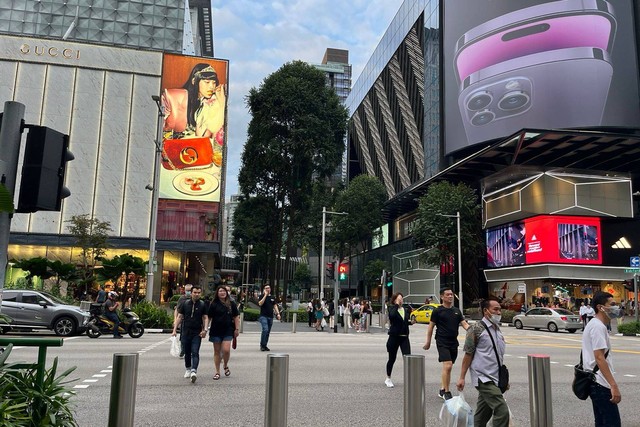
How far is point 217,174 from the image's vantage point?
47.2 metres

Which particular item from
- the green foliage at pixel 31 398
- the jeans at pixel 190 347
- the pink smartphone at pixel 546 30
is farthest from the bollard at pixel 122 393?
the pink smartphone at pixel 546 30

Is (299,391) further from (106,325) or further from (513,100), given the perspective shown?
(513,100)

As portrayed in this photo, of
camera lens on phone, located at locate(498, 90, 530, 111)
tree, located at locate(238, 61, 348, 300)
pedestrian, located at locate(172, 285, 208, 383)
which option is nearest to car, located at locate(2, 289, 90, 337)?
pedestrian, located at locate(172, 285, 208, 383)

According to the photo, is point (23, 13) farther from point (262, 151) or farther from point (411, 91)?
point (411, 91)

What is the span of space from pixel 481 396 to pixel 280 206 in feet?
119

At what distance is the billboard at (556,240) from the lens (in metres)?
40.3

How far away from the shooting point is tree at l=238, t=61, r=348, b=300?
37.7 metres

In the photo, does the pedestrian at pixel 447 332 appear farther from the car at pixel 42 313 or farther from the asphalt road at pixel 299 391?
the car at pixel 42 313

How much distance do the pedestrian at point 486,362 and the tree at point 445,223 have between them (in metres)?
37.4

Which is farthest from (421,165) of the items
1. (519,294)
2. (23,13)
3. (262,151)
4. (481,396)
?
(481,396)

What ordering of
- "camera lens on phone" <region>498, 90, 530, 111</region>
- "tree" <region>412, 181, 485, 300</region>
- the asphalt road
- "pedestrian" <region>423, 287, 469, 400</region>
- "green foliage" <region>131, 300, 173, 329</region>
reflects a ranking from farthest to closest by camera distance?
"camera lens on phone" <region>498, 90, 530, 111</region>
"tree" <region>412, 181, 485, 300</region>
"green foliage" <region>131, 300, 173, 329</region>
"pedestrian" <region>423, 287, 469, 400</region>
the asphalt road

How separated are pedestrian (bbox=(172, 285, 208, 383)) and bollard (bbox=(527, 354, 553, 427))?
599 cm

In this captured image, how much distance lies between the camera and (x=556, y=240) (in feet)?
131

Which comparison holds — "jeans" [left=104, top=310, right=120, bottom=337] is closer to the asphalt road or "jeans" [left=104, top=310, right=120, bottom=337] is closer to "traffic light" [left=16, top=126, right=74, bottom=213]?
the asphalt road
